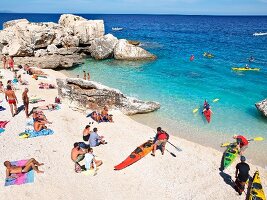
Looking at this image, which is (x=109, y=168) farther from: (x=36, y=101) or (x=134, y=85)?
(x=134, y=85)

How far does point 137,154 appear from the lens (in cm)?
1388

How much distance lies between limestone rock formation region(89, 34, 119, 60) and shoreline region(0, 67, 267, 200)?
23987 millimetres

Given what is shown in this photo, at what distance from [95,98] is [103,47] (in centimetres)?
2192

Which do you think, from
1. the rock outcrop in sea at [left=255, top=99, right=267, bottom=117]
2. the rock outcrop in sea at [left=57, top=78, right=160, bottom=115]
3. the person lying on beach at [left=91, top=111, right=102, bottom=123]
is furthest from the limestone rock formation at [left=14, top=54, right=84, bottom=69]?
the rock outcrop in sea at [left=255, top=99, right=267, bottom=117]

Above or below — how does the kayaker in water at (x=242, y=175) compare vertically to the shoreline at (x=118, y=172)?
above

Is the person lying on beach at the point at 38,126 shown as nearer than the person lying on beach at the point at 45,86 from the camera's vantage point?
Yes

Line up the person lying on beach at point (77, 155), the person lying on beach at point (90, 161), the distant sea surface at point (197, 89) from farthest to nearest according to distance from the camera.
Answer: the distant sea surface at point (197, 89), the person lying on beach at point (77, 155), the person lying on beach at point (90, 161)

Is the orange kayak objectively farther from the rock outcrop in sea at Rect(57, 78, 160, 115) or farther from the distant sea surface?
the rock outcrop in sea at Rect(57, 78, 160, 115)

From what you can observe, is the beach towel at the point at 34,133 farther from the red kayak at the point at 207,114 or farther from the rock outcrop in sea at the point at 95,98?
the red kayak at the point at 207,114

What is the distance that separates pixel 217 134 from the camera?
18.0 meters

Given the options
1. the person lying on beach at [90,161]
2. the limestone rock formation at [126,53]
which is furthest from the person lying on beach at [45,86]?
the limestone rock formation at [126,53]

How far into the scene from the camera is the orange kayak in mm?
13124

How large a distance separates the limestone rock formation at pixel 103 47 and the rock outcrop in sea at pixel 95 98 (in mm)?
20198

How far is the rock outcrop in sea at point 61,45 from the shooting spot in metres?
35.1
